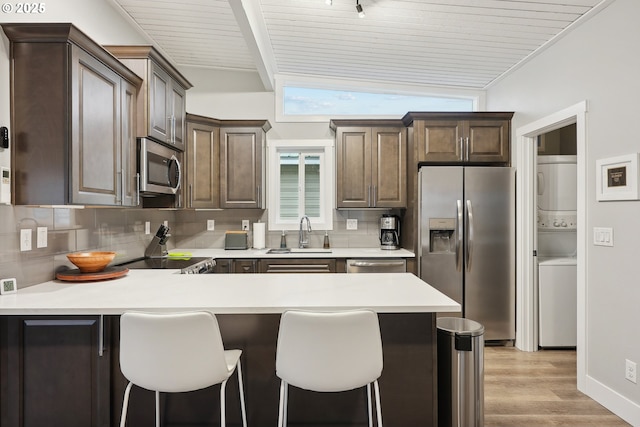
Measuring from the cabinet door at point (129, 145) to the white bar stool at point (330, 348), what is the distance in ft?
5.34

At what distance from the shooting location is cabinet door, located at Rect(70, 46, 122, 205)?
2.02 metres

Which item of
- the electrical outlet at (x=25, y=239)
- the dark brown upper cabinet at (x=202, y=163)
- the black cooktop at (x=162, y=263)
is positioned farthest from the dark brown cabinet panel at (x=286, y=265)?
the electrical outlet at (x=25, y=239)

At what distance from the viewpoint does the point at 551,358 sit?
3.54 m

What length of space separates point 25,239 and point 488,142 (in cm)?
387

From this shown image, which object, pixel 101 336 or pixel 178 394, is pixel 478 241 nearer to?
pixel 178 394

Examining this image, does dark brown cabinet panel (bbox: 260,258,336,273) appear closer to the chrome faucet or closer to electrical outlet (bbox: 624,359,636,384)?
the chrome faucet

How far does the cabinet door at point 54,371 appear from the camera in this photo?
178 centimetres

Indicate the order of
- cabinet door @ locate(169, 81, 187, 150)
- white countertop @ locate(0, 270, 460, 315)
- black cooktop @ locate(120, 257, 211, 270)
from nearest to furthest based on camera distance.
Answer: white countertop @ locate(0, 270, 460, 315)
black cooktop @ locate(120, 257, 211, 270)
cabinet door @ locate(169, 81, 187, 150)

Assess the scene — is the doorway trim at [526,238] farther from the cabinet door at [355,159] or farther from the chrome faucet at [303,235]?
the chrome faucet at [303,235]

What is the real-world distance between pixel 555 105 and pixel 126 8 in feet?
11.9

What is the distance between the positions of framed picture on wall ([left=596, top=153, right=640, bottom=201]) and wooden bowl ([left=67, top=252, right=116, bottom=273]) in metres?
3.31

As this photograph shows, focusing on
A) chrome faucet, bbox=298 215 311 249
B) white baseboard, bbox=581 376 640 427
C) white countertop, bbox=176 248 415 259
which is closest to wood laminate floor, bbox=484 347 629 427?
white baseboard, bbox=581 376 640 427

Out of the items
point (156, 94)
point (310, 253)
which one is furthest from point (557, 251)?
point (156, 94)

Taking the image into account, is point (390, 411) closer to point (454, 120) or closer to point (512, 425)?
point (512, 425)
